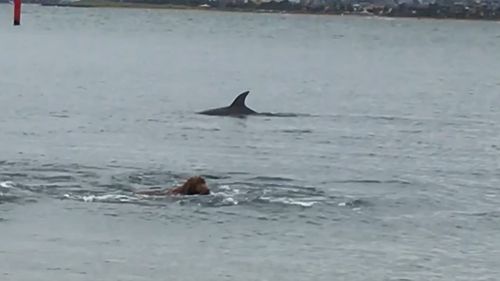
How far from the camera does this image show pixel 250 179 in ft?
114

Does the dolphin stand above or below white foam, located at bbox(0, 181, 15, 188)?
below

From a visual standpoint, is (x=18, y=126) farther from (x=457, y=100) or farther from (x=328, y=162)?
(x=457, y=100)

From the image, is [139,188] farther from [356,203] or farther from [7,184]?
[356,203]

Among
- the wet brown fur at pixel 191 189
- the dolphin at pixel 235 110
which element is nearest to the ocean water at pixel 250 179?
the wet brown fur at pixel 191 189

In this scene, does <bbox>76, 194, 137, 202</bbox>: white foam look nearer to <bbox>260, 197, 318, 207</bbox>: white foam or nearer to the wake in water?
the wake in water

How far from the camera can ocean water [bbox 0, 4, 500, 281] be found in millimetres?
26156

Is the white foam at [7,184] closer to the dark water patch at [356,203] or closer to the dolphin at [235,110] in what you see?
the dark water patch at [356,203]

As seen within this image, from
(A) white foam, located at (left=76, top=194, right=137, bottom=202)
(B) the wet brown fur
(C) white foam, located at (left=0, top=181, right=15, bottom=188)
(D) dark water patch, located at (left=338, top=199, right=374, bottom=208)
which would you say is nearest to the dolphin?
(C) white foam, located at (left=0, top=181, right=15, bottom=188)

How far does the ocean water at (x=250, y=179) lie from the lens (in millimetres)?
26156

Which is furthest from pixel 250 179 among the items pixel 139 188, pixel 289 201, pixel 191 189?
pixel 191 189

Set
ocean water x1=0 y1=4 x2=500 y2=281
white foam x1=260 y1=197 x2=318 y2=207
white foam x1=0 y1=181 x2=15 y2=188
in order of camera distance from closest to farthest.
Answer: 1. ocean water x1=0 y1=4 x2=500 y2=281
2. white foam x1=260 y1=197 x2=318 y2=207
3. white foam x1=0 y1=181 x2=15 y2=188

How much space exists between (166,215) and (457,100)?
122 ft

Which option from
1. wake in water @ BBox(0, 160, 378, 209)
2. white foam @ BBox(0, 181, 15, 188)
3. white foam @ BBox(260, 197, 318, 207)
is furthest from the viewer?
white foam @ BBox(0, 181, 15, 188)

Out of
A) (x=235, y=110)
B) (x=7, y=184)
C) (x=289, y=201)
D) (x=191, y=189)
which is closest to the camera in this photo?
(x=191, y=189)
